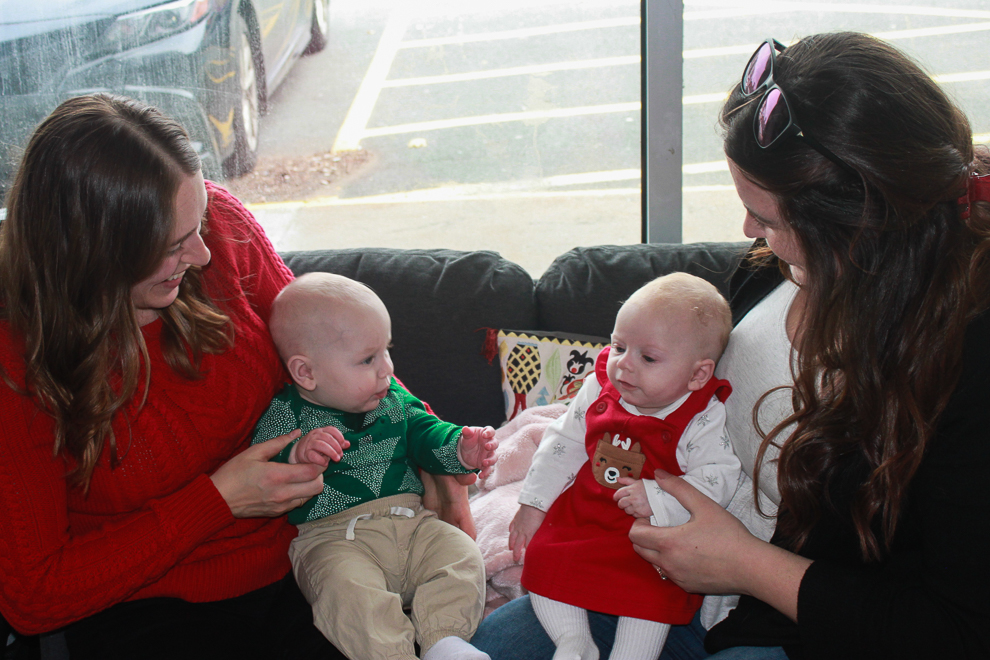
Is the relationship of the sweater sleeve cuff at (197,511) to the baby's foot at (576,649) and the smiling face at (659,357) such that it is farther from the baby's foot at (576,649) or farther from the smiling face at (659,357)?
the smiling face at (659,357)

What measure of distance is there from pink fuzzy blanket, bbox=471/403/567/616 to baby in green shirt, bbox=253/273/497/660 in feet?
0.68

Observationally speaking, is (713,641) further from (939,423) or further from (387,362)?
(387,362)

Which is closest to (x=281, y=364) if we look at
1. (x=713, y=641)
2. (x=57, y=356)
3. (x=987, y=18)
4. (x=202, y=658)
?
(x=57, y=356)

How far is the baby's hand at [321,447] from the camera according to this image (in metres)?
1.47

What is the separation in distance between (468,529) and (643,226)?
1.50m

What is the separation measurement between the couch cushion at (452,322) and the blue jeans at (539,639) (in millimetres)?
857

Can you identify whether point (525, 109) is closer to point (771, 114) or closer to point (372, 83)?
point (372, 83)

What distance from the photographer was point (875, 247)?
113cm

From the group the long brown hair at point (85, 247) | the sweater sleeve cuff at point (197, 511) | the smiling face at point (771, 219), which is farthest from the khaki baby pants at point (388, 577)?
the smiling face at point (771, 219)

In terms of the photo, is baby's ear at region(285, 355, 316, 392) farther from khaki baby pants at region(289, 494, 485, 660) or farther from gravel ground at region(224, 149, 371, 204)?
gravel ground at region(224, 149, 371, 204)

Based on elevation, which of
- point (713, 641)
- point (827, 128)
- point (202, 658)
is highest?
point (827, 128)

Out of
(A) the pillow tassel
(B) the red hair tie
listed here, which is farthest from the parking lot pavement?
(B) the red hair tie

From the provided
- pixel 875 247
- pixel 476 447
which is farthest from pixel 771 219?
pixel 476 447

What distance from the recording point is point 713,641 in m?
1.38
